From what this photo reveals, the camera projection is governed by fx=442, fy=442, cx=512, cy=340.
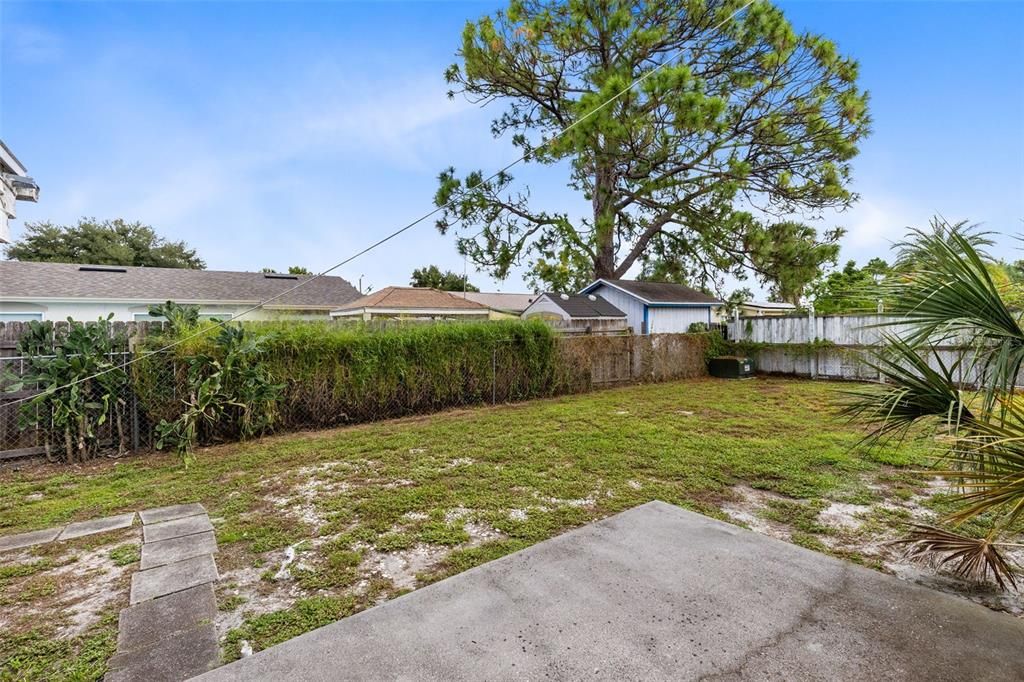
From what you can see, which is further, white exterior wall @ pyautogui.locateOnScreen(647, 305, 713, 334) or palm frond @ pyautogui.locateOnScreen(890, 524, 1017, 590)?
white exterior wall @ pyautogui.locateOnScreen(647, 305, 713, 334)

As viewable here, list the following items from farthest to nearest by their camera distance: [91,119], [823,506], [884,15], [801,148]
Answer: [801,148]
[91,119]
[884,15]
[823,506]

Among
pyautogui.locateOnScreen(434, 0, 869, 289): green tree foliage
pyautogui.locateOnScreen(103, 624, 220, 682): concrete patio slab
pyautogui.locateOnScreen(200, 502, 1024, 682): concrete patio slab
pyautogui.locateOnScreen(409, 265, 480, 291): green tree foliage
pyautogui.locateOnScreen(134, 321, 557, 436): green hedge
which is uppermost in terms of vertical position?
pyautogui.locateOnScreen(434, 0, 869, 289): green tree foliage

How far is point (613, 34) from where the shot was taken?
11703 mm

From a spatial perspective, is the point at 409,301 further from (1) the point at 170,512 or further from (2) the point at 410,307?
(1) the point at 170,512

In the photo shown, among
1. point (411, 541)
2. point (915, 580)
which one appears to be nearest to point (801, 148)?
point (915, 580)

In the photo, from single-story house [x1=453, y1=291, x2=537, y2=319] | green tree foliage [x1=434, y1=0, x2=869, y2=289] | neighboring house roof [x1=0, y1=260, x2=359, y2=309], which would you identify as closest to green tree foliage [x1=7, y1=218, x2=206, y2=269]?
neighboring house roof [x1=0, y1=260, x2=359, y2=309]

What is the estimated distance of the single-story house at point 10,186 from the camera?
5512mm

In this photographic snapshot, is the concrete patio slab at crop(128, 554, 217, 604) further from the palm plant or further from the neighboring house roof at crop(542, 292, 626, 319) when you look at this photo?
the neighboring house roof at crop(542, 292, 626, 319)

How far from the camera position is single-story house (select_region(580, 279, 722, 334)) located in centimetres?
1373

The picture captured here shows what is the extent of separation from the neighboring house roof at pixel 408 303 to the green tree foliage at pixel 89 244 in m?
15.6

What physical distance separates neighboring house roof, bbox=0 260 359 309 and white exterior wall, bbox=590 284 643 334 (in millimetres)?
9397

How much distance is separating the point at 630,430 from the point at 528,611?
412cm

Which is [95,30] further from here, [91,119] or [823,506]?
[823,506]

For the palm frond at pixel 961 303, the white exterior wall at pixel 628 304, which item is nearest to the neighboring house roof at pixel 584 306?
the white exterior wall at pixel 628 304
